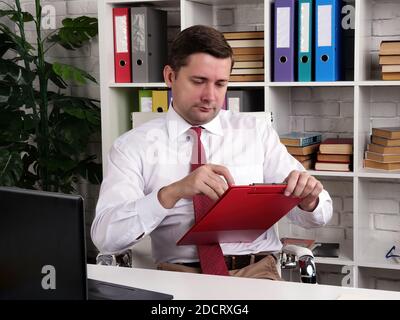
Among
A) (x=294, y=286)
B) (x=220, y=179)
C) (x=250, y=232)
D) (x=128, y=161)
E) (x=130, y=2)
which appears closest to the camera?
(x=294, y=286)

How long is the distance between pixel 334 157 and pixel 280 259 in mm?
917

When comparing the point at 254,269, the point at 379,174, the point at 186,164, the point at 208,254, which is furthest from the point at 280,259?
the point at 379,174

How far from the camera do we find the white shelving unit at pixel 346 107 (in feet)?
9.00

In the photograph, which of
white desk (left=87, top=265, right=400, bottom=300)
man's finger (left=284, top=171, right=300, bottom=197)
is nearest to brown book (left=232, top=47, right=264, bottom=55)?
man's finger (left=284, top=171, right=300, bottom=197)

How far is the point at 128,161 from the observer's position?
6.63 feet

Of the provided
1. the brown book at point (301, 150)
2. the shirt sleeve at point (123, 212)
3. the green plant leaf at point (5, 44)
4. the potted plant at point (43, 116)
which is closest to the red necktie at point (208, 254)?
the shirt sleeve at point (123, 212)

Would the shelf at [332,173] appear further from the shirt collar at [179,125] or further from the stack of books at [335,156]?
the shirt collar at [179,125]

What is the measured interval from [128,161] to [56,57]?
180 centimetres

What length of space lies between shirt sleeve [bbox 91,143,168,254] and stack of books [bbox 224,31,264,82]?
1086 mm

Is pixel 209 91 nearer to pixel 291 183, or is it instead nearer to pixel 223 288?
pixel 291 183

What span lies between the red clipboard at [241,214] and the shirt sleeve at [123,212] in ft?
0.40

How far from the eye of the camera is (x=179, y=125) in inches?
81.6
